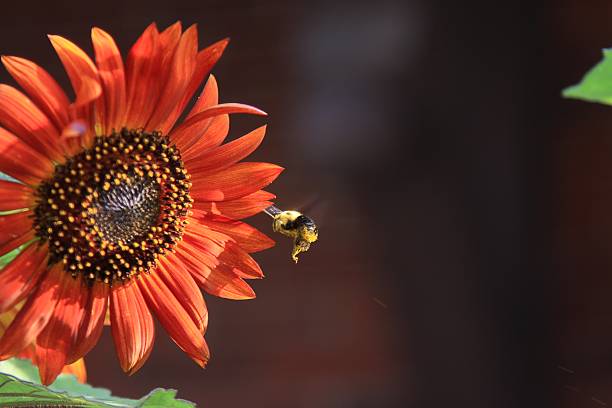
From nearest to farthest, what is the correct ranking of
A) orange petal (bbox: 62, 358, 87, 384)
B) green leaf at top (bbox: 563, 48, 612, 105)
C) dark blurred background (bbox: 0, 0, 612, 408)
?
green leaf at top (bbox: 563, 48, 612, 105), orange petal (bbox: 62, 358, 87, 384), dark blurred background (bbox: 0, 0, 612, 408)

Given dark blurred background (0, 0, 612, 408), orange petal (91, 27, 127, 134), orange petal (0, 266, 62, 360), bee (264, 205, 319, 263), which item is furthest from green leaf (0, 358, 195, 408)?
dark blurred background (0, 0, 612, 408)

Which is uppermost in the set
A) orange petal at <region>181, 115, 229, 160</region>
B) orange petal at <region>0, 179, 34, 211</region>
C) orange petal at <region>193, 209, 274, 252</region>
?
orange petal at <region>181, 115, 229, 160</region>

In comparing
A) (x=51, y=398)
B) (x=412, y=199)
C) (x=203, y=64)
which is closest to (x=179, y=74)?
(x=203, y=64)

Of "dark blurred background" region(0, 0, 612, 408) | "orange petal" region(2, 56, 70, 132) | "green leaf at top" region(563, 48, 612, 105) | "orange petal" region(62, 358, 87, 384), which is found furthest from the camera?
"dark blurred background" region(0, 0, 612, 408)

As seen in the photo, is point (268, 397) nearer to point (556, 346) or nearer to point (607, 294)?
point (556, 346)

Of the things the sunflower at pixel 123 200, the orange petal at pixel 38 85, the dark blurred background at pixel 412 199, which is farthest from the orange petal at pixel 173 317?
the dark blurred background at pixel 412 199

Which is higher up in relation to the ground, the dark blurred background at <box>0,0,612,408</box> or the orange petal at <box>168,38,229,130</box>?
the orange petal at <box>168,38,229,130</box>

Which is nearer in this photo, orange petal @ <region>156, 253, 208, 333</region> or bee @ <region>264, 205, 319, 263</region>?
orange petal @ <region>156, 253, 208, 333</region>

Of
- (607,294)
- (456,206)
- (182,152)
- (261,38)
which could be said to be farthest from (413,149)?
(182,152)

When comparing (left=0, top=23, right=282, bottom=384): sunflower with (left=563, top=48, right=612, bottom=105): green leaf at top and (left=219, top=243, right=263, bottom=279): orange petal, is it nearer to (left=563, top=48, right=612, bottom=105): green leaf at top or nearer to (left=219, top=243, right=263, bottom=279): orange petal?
(left=219, top=243, right=263, bottom=279): orange petal
